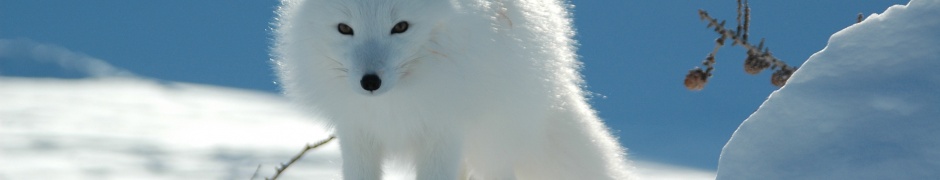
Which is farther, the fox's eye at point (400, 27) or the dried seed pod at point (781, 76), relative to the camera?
the dried seed pod at point (781, 76)

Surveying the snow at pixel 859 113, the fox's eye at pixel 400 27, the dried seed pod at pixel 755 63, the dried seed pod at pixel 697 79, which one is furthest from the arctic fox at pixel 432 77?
the snow at pixel 859 113

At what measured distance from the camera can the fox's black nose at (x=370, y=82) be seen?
281cm

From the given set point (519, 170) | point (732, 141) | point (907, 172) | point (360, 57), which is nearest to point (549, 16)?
point (519, 170)

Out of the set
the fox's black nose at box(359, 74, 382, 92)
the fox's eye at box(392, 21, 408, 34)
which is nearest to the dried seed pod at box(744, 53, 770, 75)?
the fox's eye at box(392, 21, 408, 34)

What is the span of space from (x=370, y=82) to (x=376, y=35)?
158 millimetres

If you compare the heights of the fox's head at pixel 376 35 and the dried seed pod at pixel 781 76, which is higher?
the dried seed pod at pixel 781 76

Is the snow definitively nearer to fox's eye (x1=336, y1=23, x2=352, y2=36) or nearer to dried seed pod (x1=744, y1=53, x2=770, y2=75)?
dried seed pod (x1=744, y1=53, x2=770, y2=75)

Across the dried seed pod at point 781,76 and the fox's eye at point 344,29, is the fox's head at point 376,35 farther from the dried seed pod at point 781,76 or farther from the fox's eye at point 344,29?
the dried seed pod at point 781,76

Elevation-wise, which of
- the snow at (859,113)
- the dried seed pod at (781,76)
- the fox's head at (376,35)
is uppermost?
the dried seed pod at (781,76)

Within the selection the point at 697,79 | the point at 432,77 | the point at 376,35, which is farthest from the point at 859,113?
the point at 432,77

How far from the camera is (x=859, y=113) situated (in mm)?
1993

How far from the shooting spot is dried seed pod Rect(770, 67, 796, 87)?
339 centimetres

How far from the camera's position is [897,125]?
1.96 meters

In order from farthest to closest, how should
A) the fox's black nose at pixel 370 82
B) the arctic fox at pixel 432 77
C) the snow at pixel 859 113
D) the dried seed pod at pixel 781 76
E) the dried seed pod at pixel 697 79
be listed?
the dried seed pod at pixel 781 76
the dried seed pod at pixel 697 79
the arctic fox at pixel 432 77
the fox's black nose at pixel 370 82
the snow at pixel 859 113
